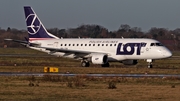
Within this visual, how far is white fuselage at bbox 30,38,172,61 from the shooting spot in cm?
6656

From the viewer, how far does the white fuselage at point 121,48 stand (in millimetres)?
66562

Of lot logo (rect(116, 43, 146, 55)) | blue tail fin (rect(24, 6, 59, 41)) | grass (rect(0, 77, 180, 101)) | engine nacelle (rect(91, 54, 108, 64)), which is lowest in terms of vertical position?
grass (rect(0, 77, 180, 101))

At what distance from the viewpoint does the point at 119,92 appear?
112ft

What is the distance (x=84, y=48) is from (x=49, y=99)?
4185 centimetres

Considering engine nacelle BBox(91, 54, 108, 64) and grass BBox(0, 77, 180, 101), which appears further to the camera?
engine nacelle BBox(91, 54, 108, 64)

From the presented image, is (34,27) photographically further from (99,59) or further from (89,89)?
(89,89)

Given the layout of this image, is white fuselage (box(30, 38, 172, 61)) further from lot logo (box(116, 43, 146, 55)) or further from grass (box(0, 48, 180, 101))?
grass (box(0, 48, 180, 101))

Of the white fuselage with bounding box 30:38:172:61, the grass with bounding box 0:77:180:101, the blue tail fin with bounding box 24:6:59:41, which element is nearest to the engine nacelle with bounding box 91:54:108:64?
the white fuselage with bounding box 30:38:172:61

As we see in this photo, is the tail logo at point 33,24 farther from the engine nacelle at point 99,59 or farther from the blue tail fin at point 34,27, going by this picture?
the engine nacelle at point 99,59

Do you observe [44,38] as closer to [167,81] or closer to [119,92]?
[167,81]

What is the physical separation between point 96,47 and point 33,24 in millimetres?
10293

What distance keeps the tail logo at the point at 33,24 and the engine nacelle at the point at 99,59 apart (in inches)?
417

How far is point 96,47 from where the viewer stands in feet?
231

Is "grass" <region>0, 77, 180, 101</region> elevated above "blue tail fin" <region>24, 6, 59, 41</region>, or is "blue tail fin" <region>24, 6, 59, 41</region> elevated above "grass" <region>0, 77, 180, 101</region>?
"blue tail fin" <region>24, 6, 59, 41</region>
